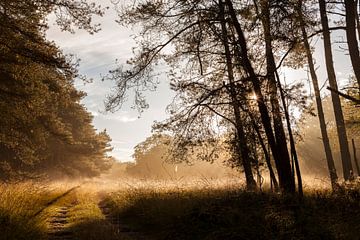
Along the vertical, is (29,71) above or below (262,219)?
above

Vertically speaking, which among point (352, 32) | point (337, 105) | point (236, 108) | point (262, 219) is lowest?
point (262, 219)

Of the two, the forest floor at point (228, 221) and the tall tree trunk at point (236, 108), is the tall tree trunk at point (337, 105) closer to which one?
the tall tree trunk at point (236, 108)

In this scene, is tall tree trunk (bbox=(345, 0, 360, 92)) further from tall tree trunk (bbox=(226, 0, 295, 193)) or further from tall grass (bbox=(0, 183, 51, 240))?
tall grass (bbox=(0, 183, 51, 240))

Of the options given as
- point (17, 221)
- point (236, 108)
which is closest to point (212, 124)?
point (236, 108)

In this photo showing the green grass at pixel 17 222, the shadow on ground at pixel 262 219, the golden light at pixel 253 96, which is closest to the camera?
the shadow on ground at pixel 262 219

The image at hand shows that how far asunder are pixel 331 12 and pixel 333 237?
12463 millimetres

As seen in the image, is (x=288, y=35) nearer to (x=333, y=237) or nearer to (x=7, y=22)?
(x=333, y=237)

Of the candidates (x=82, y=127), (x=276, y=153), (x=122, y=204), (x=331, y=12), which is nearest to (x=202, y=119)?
(x=276, y=153)

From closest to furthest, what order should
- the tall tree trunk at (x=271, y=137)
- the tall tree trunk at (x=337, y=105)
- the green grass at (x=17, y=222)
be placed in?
the green grass at (x=17, y=222)
the tall tree trunk at (x=271, y=137)
the tall tree trunk at (x=337, y=105)

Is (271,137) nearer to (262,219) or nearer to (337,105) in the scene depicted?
(262,219)

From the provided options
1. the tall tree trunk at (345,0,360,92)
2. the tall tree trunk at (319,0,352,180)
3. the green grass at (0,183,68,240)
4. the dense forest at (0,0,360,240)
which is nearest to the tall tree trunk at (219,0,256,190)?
the dense forest at (0,0,360,240)

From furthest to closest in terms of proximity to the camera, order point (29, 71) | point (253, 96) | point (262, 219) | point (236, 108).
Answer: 1. point (29, 71)
2. point (236, 108)
3. point (253, 96)
4. point (262, 219)

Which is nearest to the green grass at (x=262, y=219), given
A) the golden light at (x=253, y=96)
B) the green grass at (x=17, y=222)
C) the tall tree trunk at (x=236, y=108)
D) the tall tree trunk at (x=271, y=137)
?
the tall tree trunk at (x=271, y=137)

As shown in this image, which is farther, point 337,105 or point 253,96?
point 337,105
